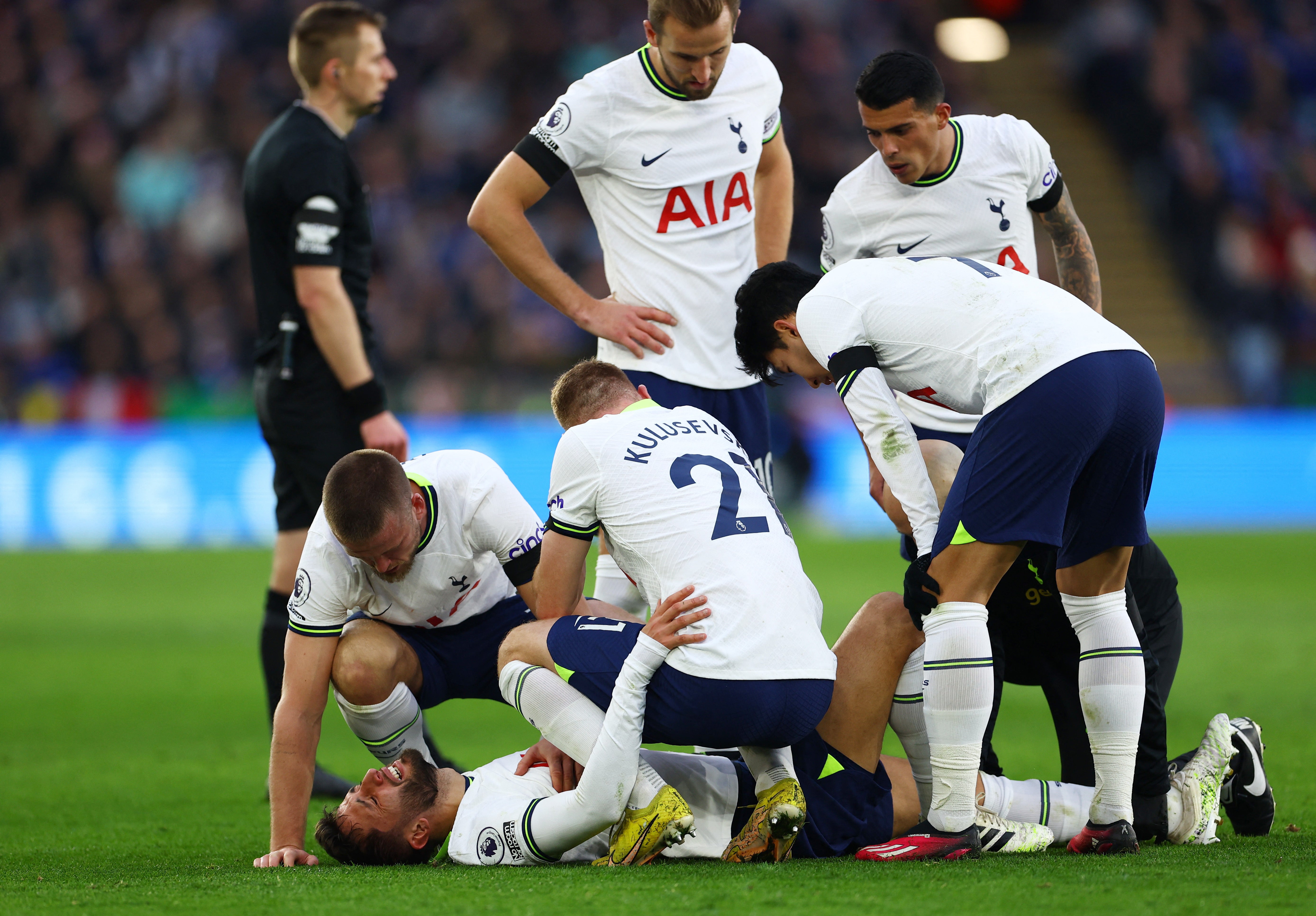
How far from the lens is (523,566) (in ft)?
13.6

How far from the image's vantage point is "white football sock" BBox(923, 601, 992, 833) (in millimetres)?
3502

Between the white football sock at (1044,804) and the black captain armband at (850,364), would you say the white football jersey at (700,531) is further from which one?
the white football sock at (1044,804)

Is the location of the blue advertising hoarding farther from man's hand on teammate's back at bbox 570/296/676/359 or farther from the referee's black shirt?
man's hand on teammate's back at bbox 570/296/676/359

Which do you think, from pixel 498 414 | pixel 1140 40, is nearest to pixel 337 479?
pixel 498 414

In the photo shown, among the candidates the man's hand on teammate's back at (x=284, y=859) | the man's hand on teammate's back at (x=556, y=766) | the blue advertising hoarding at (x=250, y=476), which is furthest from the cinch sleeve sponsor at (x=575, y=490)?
the blue advertising hoarding at (x=250, y=476)

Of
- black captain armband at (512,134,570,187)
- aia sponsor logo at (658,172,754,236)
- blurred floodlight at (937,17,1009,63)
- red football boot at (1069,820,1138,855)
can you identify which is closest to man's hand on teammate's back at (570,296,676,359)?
aia sponsor logo at (658,172,754,236)

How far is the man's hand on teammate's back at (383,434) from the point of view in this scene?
516 centimetres

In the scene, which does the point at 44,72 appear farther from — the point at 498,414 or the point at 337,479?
the point at 337,479

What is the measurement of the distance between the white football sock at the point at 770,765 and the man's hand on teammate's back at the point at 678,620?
1.28ft

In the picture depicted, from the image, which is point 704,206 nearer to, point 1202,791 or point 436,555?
point 436,555

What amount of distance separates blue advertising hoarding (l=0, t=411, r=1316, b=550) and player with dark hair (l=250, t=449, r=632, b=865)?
9.18 m

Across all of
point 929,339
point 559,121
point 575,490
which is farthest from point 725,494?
point 559,121

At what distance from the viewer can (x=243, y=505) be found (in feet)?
46.7

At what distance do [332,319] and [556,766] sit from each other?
2.11 meters
